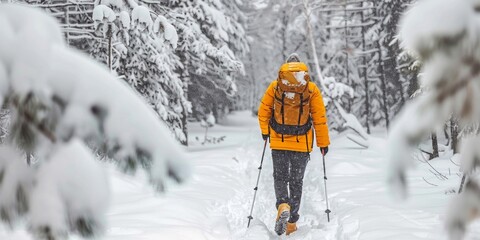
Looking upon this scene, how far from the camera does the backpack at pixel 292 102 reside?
6.07m

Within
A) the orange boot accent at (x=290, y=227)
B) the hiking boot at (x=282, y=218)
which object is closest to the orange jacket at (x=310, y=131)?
the hiking boot at (x=282, y=218)

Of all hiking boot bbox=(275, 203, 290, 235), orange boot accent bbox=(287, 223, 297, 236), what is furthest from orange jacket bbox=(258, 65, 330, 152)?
orange boot accent bbox=(287, 223, 297, 236)

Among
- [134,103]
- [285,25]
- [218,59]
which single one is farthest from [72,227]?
[285,25]

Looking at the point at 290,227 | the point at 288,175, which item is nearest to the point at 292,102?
the point at 288,175

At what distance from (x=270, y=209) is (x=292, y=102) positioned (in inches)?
94.2

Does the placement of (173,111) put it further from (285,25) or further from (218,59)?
(285,25)

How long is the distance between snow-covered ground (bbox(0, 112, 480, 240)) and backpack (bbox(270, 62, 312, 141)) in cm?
126

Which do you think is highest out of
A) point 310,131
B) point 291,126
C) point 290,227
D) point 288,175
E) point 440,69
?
point 440,69

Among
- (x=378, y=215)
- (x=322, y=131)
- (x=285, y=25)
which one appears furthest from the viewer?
(x=285, y=25)

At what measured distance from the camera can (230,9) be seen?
2698 centimetres

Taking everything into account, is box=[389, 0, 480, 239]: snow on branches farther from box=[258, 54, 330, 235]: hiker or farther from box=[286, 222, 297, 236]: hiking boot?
box=[286, 222, 297, 236]: hiking boot

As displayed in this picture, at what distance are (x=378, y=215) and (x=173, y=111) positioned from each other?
33.2 ft

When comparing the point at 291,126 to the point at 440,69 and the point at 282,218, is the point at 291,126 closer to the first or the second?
the point at 282,218

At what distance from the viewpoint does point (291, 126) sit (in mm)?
6395
